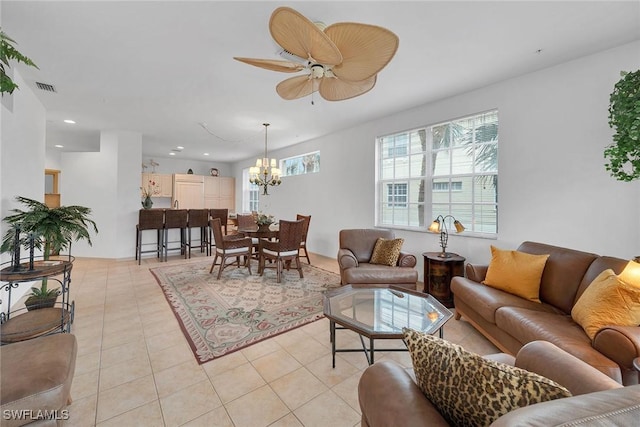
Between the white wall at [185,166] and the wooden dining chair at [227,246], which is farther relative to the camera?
the white wall at [185,166]

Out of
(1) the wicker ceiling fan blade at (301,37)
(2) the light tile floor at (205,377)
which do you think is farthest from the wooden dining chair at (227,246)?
(1) the wicker ceiling fan blade at (301,37)

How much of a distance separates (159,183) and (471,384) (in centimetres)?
899

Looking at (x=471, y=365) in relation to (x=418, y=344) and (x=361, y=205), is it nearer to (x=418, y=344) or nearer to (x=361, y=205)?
(x=418, y=344)

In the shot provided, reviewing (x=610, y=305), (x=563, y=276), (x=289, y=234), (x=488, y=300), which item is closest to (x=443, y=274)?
(x=488, y=300)

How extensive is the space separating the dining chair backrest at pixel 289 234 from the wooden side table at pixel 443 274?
198cm

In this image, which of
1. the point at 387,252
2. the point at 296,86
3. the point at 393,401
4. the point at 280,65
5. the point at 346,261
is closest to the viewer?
the point at 393,401

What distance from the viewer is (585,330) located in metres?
1.67

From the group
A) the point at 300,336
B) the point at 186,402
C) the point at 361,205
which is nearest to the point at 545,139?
the point at 361,205

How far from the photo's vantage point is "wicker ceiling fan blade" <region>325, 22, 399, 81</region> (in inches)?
59.2

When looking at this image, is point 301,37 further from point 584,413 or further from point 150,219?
point 150,219

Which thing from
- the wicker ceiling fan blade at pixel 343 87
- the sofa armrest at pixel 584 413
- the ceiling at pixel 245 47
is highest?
the ceiling at pixel 245 47

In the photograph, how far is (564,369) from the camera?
1.05 meters

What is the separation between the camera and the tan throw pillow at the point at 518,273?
2.30 metres

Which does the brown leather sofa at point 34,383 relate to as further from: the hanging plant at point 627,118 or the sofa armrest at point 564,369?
the hanging plant at point 627,118
